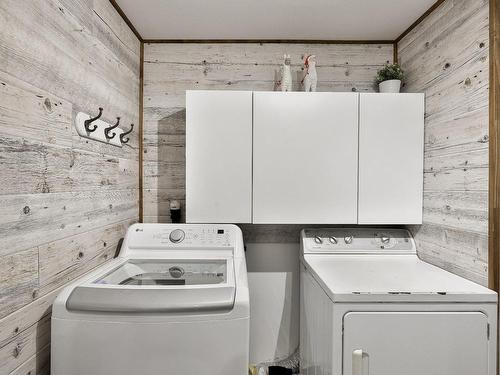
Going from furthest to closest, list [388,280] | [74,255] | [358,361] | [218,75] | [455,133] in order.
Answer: [218,75] < [455,133] < [388,280] < [74,255] < [358,361]

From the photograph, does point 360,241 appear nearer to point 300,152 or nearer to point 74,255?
point 300,152

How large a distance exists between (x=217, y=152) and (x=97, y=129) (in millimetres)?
645

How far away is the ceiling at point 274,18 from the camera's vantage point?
183cm

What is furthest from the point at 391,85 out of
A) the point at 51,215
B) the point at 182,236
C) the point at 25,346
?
the point at 25,346

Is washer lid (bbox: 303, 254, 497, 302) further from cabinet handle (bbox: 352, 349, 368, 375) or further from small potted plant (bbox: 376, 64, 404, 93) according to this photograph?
small potted plant (bbox: 376, 64, 404, 93)

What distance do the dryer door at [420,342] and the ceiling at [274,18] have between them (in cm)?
160

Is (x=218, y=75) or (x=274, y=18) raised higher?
(x=274, y=18)

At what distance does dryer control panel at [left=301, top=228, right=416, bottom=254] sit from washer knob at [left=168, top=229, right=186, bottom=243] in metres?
0.75

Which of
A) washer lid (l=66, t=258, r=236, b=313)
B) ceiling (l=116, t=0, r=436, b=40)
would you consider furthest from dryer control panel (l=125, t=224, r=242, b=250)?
ceiling (l=116, t=0, r=436, b=40)

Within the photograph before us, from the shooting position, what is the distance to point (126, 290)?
1245 mm

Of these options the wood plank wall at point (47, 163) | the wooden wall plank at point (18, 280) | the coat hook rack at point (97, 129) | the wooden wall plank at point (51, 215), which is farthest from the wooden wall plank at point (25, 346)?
the coat hook rack at point (97, 129)

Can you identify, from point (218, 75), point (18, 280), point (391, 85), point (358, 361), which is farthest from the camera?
point (218, 75)

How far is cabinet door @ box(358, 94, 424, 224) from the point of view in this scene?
6.41 ft

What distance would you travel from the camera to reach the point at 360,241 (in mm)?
2111
